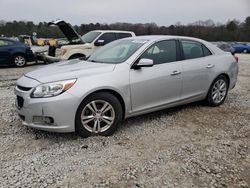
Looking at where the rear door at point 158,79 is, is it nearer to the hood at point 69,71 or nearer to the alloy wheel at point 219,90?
the hood at point 69,71

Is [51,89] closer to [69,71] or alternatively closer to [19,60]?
[69,71]

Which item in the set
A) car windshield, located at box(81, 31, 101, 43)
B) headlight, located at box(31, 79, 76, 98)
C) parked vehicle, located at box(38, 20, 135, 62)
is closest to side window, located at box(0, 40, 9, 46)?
parked vehicle, located at box(38, 20, 135, 62)

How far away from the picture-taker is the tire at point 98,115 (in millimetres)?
4070

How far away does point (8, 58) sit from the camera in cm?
1265

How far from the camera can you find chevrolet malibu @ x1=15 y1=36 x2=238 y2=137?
395 centimetres

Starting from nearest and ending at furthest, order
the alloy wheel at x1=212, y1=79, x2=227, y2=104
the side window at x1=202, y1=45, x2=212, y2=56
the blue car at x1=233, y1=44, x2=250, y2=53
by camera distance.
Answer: the side window at x1=202, y1=45, x2=212, y2=56, the alloy wheel at x1=212, y1=79, x2=227, y2=104, the blue car at x1=233, y1=44, x2=250, y2=53

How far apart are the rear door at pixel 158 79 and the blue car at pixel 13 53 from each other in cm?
948

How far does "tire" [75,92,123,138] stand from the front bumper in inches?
4.9

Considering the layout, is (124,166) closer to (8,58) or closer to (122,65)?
(122,65)

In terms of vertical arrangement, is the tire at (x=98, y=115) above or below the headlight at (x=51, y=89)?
below

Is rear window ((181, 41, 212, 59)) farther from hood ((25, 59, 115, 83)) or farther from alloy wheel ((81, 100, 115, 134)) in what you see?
alloy wheel ((81, 100, 115, 134))

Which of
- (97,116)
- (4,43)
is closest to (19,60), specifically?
(4,43)

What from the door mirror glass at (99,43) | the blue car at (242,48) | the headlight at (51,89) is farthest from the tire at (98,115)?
the blue car at (242,48)

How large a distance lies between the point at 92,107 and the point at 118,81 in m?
0.55
